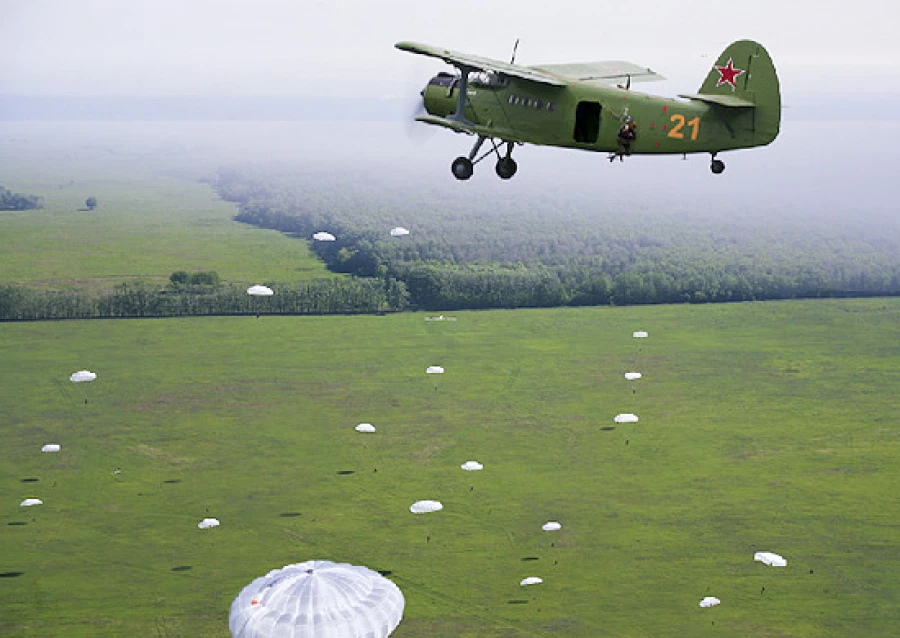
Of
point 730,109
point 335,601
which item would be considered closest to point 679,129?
point 730,109

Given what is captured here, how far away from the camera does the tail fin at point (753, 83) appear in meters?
61.8

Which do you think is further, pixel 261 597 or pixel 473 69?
pixel 261 597

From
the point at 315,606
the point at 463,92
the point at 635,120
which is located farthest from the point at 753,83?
the point at 315,606

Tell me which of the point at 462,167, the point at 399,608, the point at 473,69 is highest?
the point at 473,69

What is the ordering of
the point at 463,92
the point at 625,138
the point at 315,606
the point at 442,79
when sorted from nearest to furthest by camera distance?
the point at 625,138, the point at 463,92, the point at 442,79, the point at 315,606

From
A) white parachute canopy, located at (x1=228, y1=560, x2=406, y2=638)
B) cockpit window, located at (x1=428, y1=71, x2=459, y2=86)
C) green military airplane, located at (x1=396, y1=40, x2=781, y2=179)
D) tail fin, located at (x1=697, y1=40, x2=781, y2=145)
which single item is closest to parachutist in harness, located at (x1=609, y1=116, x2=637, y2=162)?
green military airplane, located at (x1=396, y1=40, x2=781, y2=179)

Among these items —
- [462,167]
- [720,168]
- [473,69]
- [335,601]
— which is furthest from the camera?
[335,601]

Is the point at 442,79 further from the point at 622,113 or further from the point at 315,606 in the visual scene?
the point at 315,606

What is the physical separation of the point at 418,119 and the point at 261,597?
72.7 meters

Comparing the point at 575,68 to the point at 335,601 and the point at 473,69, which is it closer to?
the point at 473,69

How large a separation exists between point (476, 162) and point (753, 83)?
46.4ft

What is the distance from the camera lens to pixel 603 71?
68.4 metres

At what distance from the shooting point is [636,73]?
2677 inches

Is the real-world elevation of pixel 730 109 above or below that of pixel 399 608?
above
